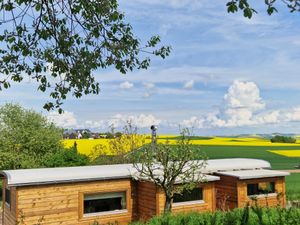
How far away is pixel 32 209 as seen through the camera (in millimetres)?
14859

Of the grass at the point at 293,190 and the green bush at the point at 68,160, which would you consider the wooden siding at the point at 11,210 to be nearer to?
the green bush at the point at 68,160

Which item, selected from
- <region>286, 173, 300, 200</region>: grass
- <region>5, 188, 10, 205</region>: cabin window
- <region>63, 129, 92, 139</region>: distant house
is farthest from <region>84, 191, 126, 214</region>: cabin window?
<region>63, 129, 92, 139</region>: distant house

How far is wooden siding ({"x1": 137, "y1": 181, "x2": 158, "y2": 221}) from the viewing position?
16641 mm

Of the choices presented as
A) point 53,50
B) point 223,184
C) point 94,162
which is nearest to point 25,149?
point 94,162

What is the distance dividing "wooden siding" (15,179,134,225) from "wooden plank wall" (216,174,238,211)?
16.4ft

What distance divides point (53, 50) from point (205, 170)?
11.8 meters

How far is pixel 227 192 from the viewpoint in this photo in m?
18.6

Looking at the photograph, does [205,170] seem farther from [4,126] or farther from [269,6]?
[4,126]

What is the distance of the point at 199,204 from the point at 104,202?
4.55 meters

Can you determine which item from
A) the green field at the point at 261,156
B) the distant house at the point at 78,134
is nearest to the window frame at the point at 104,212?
the green field at the point at 261,156

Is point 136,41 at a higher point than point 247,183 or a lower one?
higher

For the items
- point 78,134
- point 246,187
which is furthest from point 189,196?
point 78,134

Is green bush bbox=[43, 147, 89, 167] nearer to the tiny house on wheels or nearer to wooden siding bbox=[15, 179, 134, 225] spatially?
the tiny house on wheels

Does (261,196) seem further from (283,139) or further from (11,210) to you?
(283,139)
